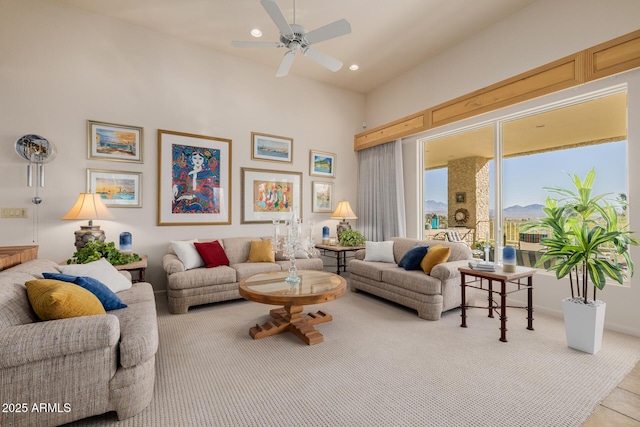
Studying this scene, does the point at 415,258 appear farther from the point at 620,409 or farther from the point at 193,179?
the point at 193,179

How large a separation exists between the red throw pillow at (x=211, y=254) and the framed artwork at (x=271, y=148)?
5.49 ft

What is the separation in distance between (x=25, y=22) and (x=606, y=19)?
6437mm

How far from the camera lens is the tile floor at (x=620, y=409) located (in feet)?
5.37

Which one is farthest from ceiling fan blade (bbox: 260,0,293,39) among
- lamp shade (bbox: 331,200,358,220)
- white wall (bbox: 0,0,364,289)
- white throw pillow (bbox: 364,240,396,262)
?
lamp shade (bbox: 331,200,358,220)

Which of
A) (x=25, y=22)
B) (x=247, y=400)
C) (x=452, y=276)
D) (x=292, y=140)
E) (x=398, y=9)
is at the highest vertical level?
(x=398, y=9)

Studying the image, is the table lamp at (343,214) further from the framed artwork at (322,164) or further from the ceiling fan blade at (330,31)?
the ceiling fan blade at (330,31)

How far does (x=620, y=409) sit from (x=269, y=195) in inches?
178

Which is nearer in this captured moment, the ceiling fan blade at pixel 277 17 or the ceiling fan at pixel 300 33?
the ceiling fan blade at pixel 277 17

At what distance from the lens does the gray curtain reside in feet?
17.1

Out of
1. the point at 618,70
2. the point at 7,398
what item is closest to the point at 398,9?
the point at 618,70

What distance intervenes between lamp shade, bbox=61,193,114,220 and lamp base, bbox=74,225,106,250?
22cm

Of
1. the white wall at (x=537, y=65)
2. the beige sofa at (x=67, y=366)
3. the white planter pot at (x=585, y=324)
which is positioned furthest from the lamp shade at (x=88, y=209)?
the white planter pot at (x=585, y=324)

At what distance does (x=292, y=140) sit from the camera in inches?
207

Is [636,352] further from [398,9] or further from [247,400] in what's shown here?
[398,9]
